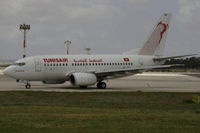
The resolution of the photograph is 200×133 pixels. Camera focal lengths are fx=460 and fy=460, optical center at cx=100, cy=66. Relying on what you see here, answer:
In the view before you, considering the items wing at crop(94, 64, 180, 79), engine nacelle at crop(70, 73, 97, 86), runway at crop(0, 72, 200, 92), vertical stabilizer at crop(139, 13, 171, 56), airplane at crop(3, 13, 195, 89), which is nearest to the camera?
runway at crop(0, 72, 200, 92)

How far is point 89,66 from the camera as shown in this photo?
1679 inches

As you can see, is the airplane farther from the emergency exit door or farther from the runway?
the runway

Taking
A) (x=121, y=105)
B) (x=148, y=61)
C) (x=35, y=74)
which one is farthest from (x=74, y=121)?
(x=148, y=61)

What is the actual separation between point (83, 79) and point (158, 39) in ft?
36.4

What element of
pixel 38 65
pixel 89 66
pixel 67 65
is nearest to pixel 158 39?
pixel 89 66

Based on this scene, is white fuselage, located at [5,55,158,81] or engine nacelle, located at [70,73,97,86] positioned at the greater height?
white fuselage, located at [5,55,158,81]

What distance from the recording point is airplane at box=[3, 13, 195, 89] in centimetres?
4022

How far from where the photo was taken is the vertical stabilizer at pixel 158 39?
1841 inches

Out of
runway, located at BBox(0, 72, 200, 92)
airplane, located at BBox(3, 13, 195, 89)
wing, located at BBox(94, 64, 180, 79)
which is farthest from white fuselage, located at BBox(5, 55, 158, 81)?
runway, located at BBox(0, 72, 200, 92)

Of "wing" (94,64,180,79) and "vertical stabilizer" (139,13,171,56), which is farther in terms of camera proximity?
"vertical stabilizer" (139,13,171,56)

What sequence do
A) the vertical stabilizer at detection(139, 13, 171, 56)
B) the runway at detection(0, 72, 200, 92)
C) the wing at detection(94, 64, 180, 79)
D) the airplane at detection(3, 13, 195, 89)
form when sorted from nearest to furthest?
the runway at detection(0, 72, 200, 92) → the airplane at detection(3, 13, 195, 89) → the wing at detection(94, 64, 180, 79) → the vertical stabilizer at detection(139, 13, 171, 56)

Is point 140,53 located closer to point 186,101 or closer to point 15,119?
point 186,101

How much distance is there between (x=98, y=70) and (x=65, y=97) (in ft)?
46.2

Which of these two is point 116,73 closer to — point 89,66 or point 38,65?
point 89,66
